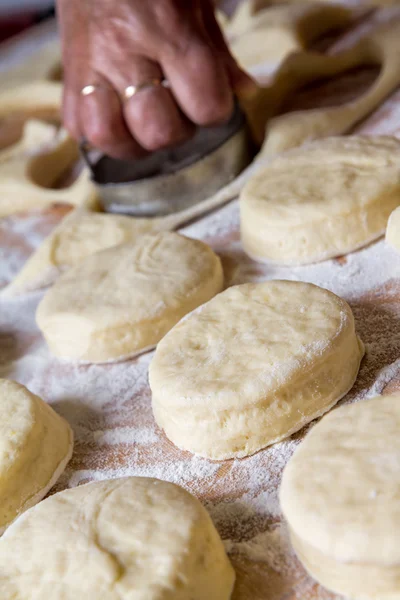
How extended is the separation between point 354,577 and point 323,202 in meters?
1.00

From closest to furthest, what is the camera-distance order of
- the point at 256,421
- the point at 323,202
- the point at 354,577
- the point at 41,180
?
the point at 354,577 < the point at 256,421 < the point at 323,202 < the point at 41,180

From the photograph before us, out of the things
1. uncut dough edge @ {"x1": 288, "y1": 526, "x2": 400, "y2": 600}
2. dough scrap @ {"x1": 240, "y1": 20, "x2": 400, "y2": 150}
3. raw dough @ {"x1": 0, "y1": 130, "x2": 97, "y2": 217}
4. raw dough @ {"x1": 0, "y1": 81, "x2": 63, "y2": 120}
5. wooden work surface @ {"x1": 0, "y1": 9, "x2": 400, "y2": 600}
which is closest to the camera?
uncut dough edge @ {"x1": 288, "y1": 526, "x2": 400, "y2": 600}

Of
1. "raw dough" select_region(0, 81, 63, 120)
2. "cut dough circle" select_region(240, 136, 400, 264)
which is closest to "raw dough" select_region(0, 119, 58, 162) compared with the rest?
"raw dough" select_region(0, 81, 63, 120)

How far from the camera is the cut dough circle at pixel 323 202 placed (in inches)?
68.7

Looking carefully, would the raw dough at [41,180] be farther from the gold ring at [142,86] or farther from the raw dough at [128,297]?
the raw dough at [128,297]

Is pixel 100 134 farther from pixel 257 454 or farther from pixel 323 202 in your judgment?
pixel 257 454

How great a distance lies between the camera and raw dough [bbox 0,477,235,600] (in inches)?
42.5

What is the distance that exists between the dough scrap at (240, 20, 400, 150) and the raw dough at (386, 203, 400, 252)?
696 mm

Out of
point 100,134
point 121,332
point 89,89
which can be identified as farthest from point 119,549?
point 89,89

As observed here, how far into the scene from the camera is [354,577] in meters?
1.03

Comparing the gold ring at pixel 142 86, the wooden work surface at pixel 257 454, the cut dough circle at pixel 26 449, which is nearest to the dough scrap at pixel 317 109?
the wooden work surface at pixel 257 454

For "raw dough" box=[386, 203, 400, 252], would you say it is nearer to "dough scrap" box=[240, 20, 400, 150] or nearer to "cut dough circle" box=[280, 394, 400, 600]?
"cut dough circle" box=[280, 394, 400, 600]

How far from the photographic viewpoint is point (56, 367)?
6.12 feet

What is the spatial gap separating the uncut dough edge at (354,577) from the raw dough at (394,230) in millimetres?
827
